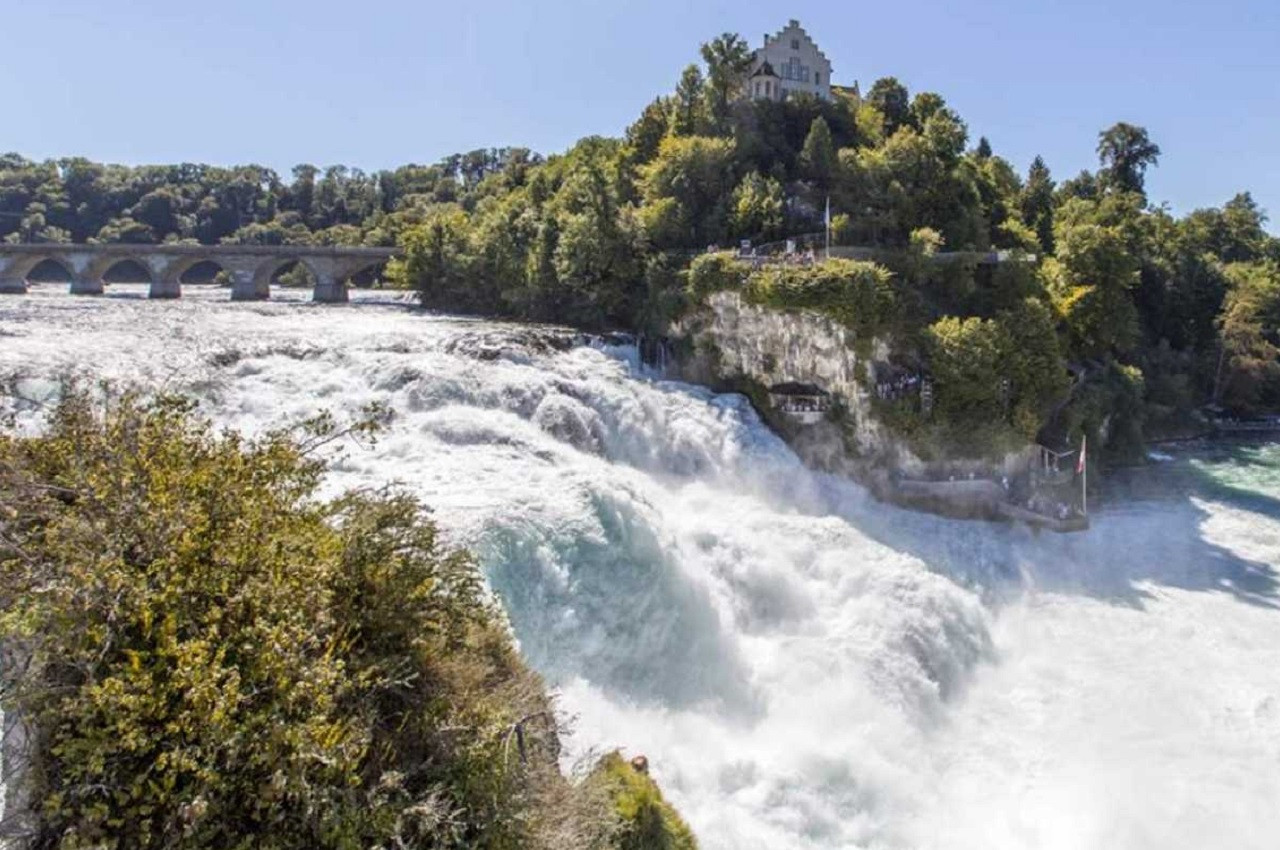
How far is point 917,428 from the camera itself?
26719 millimetres

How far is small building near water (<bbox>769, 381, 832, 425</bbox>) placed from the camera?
28031 mm

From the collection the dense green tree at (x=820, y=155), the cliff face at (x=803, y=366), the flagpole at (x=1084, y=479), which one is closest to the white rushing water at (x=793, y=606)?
the flagpole at (x=1084, y=479)

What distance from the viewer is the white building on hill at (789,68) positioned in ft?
146

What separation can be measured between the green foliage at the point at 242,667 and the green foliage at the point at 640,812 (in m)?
0.54

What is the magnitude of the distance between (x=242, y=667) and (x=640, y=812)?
5.08 meters

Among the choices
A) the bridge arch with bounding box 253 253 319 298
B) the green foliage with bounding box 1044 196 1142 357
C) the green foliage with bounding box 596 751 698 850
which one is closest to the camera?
the green foliage with bounding box 596 751 698 850

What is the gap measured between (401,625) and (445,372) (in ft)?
52.7

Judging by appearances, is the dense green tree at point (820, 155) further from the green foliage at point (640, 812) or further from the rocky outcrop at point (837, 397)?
the green foliage at point (640, 812)

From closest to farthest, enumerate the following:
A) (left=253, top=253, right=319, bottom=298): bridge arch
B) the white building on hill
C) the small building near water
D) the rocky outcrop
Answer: the rocky outcrop → the small building near water → the white building on hill → (left=253, top=253, right=319, bottom=298): bridge arch

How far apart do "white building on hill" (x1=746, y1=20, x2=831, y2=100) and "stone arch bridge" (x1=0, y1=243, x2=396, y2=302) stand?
2577 cm

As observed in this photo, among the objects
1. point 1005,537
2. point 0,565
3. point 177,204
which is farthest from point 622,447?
point 177,204

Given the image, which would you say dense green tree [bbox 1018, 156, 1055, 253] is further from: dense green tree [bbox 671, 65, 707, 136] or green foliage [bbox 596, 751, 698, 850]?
green foliage [bbox 596, 751, 698, 850]

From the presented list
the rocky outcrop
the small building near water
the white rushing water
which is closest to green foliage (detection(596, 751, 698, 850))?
the white rushing water

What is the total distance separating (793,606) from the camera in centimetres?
1914
